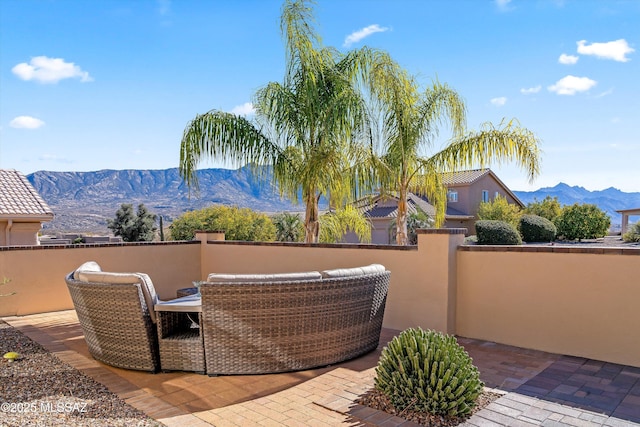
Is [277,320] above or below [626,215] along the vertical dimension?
below

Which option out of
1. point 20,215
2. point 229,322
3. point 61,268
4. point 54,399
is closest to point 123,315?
point 54,399

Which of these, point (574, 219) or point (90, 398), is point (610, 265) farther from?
point (574, 219)

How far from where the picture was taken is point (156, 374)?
4.12m

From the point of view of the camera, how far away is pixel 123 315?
409cm

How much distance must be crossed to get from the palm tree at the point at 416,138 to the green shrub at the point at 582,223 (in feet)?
72.0

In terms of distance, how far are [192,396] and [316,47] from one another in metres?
6.72

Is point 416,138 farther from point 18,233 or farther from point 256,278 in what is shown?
point 18,233

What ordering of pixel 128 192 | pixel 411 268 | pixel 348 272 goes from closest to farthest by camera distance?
pixel 348 272 < pixel 411 268 < pixel 128 192

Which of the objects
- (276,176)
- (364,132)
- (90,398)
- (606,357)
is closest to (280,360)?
(90,398)

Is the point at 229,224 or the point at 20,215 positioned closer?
the point at 20,215

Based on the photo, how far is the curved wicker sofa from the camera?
12.8ft

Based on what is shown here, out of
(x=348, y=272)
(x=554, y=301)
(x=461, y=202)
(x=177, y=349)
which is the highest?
(x=461, y=202)

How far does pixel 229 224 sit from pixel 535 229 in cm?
1709

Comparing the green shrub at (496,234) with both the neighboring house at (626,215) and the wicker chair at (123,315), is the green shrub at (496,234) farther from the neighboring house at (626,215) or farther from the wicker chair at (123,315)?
the wicker chair at (123,315)
